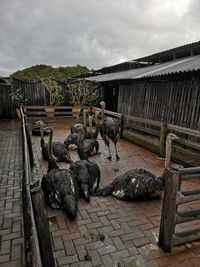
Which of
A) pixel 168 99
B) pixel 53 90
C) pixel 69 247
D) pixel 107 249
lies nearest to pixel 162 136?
pixel 168 99

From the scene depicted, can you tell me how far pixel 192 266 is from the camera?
2629 mm

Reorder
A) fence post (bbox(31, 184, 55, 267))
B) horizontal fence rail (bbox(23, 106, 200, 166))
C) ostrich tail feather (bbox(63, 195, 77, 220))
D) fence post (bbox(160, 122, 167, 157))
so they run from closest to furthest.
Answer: fence post (bbox(31, 184, 55, 267)) → ostrich tail feather (bbox(63, 195, 77, 220)) → horizontal fence rail (bbox(23, 106, 200, 166)) → fence post (bbox(160, 122, 167, 157))

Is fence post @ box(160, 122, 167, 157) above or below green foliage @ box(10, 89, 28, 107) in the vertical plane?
below

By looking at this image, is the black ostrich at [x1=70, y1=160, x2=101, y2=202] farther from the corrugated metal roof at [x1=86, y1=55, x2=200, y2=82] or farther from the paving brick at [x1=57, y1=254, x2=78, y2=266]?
the corrugated metal roof at [x1=86, y1=55, x2=200, y2=82]

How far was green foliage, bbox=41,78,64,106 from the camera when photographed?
1432 centimetres

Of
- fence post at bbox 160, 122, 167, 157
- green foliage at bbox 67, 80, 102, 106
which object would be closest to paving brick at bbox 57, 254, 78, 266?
fence post at bbox 160, 122, 167, 157

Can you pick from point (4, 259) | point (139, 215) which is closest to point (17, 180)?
point (4, 259)

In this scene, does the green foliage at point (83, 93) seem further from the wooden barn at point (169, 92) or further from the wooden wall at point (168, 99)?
the wooden wall at point (168, 99)

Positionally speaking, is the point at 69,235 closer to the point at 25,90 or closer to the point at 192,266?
the point at 192,266

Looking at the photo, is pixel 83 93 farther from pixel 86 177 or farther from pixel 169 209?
pixel 169 209

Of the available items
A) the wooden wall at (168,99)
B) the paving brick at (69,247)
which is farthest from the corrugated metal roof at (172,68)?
the paving brick at (69,247)

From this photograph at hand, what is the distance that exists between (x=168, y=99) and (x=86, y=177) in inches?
207

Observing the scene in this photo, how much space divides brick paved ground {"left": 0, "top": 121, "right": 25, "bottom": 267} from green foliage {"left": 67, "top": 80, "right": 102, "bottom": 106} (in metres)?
7.88

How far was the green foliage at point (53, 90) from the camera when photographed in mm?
14318
